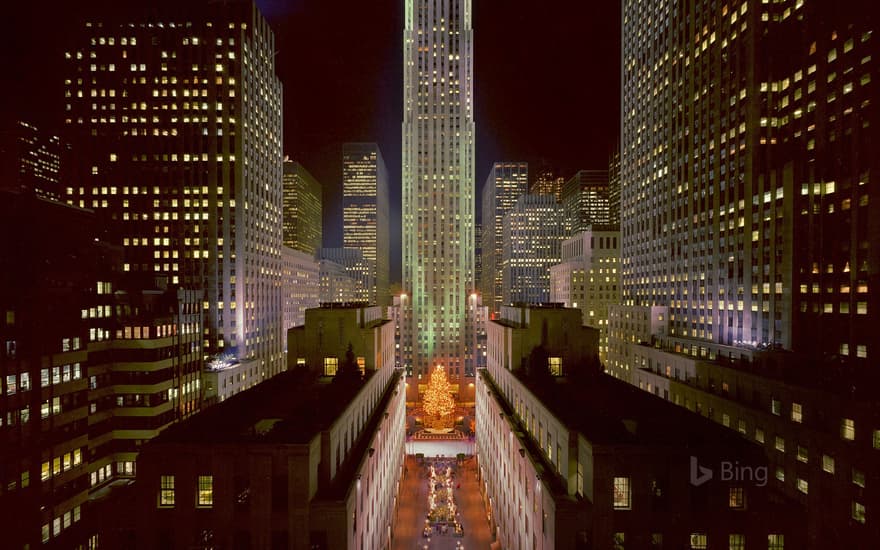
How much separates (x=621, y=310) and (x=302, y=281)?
108320 mm

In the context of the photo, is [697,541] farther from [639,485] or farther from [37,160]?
[37,160]

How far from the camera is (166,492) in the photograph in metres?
27.0

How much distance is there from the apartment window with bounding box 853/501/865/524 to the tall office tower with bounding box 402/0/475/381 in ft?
287

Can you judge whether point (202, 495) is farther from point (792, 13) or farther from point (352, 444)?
point (792, 13)

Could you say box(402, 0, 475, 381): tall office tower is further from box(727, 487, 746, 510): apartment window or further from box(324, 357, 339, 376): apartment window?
box(727, 487, 746, 510): apartment window

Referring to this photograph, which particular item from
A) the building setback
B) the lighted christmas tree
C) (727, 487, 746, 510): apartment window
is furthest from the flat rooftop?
the lighted christmas tree

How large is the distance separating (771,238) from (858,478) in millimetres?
41499

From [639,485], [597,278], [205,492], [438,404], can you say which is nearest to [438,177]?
[597,278]

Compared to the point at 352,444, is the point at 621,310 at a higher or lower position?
higher

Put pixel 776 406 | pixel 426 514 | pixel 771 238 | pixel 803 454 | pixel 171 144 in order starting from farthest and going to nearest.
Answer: pixel 171 144 < pixel 771 238 < pixel 426 514 < pixel 776 406 < pixel 803 454

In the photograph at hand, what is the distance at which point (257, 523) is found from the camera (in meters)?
26.6

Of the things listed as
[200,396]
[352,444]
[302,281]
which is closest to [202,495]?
[352,444]

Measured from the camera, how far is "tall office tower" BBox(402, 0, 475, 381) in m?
119

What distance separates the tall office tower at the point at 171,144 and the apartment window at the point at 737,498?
96.4 metres
